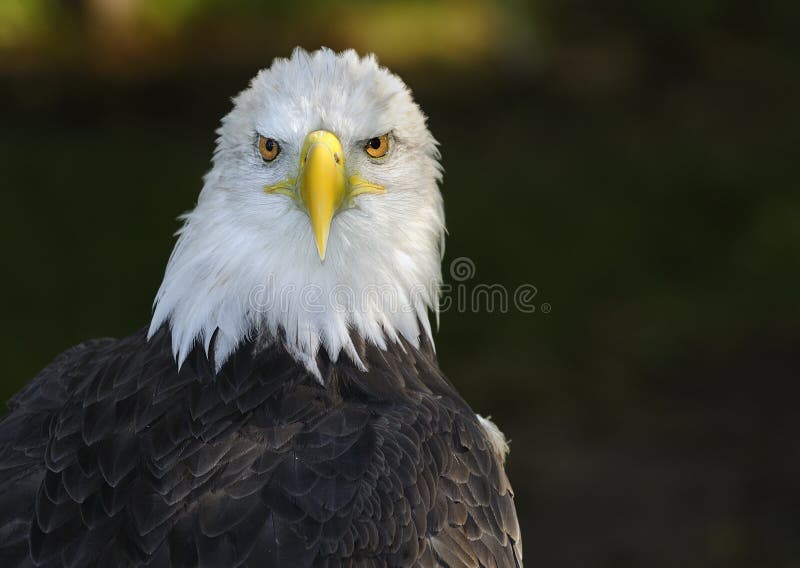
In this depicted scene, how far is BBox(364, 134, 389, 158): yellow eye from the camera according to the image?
4180 millimetres

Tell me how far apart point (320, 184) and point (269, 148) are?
1.12 feet

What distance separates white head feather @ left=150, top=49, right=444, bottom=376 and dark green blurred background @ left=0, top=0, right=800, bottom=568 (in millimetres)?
4240

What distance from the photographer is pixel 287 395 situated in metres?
3.93

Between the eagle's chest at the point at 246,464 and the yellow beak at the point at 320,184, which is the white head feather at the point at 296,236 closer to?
the yellow beak at the point at 320,184

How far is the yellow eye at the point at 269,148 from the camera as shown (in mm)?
4074

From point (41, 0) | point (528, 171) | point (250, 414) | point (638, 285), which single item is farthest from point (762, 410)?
point (41, 0)

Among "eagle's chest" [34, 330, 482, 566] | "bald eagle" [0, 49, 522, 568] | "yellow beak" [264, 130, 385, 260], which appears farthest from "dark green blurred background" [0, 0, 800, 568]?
"yellow beak" [264, 130, 385, 260]

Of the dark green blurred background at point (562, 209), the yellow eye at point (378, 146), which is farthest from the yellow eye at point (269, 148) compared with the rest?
the dark green blurred background at point (562, 209)

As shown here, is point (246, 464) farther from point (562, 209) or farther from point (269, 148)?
point (562, 209)

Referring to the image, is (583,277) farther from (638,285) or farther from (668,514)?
(668,514)

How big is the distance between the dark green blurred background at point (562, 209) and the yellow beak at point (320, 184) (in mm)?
A: 4609

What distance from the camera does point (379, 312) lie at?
4.26 m

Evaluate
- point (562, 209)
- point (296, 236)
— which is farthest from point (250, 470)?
point (562, 209)

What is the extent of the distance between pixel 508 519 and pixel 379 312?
88cm
